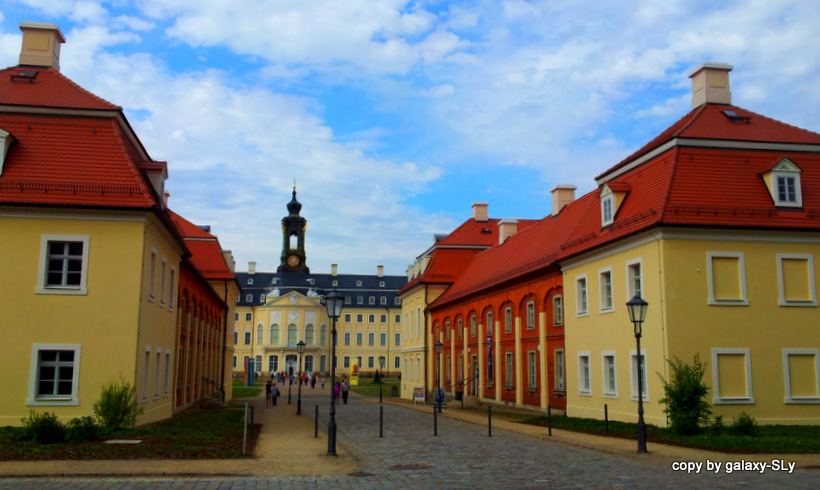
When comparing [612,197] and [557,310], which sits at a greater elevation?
[612,197]

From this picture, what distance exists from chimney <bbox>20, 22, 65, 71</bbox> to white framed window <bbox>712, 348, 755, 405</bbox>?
23.8 meters

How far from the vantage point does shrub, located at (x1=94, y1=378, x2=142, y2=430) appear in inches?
744

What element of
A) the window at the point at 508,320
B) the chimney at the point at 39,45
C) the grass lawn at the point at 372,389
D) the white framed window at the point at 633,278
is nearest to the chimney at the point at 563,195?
the window at the point at 508,320

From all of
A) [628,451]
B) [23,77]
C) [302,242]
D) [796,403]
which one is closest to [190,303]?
[23,77]

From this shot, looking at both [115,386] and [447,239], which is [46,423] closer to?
[115,386]

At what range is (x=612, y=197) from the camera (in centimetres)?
2578

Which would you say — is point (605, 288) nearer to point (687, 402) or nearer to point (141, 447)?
point (687, 402)

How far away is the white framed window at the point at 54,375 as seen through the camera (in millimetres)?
19500

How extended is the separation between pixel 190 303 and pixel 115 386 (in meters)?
13.7

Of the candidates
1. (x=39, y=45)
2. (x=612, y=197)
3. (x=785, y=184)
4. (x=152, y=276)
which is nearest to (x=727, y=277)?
(x=785, y=184)

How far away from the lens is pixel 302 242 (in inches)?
4323

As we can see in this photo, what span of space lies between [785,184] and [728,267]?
3.35 meters

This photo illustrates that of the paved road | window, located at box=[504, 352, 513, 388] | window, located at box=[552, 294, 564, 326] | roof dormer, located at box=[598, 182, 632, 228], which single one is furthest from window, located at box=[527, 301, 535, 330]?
the paved road

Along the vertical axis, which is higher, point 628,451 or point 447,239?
point 447,239
